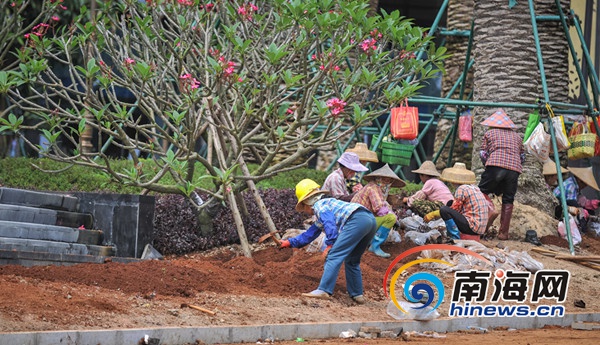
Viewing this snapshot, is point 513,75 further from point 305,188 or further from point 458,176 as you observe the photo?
point 305,188

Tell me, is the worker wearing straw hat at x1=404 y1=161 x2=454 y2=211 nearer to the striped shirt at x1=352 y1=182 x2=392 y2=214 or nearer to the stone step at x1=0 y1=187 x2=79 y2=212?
the striped shirt at x1=352 y1=182 x2=392 y2=214

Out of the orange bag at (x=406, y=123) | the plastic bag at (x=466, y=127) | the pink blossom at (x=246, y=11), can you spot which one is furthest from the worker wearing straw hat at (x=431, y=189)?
the pink blossom at (x=246, y=11)

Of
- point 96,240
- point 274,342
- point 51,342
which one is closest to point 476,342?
point 274,342

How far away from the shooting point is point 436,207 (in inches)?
549

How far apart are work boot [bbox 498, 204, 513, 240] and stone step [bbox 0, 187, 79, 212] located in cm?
599

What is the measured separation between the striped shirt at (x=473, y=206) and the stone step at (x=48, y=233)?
4802 mm

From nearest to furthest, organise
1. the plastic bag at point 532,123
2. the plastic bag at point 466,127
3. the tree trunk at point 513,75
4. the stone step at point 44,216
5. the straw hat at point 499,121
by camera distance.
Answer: the stone step at point 44,216
the straw hat at point 499,121
the plastic bag at point 532,123
the tree trunk at point 513,75
the plastic bag at point 466,127

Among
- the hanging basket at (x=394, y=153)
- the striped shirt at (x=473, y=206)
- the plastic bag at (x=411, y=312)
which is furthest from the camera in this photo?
the hanging basket at (x=394, y=153)

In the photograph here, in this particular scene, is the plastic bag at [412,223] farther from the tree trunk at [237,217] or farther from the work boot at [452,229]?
the tree trunk at [237,217]

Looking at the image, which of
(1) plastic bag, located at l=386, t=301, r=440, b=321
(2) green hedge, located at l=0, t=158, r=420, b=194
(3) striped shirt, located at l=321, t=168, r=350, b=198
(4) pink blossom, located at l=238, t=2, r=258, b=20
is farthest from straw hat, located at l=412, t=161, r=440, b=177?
(1) plastic bag, located at l=386, t=301, r=440, b=321

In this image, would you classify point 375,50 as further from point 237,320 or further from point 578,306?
point 237,320

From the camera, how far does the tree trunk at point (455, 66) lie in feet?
63.8

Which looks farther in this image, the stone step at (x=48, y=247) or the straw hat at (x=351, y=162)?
the straw hat at (x=351, y=162)

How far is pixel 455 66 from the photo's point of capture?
790 inches
